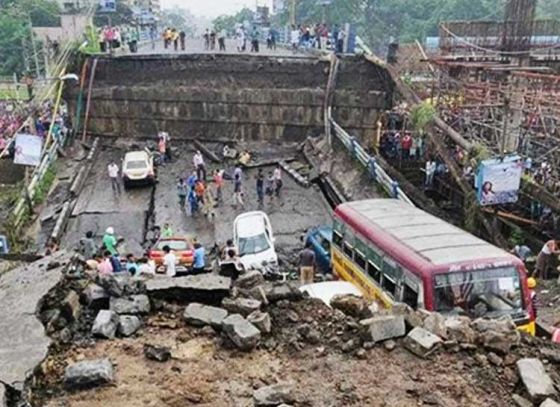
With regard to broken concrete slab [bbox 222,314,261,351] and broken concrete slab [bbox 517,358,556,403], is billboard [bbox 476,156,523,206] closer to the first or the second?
broken concrete slab [bbox 517,358,556,403]

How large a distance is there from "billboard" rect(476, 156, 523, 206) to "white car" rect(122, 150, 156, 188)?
14.1 metres

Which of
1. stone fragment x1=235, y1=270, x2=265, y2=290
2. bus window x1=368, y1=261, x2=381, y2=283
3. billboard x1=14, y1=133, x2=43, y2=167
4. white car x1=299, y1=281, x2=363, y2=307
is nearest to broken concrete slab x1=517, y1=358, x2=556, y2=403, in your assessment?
stone fragment x1=235, y1=270, x2=265, y2=290

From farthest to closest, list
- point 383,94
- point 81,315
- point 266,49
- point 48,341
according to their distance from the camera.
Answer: point 266,49 → point 383,94 → point 81,315 → point 48,341

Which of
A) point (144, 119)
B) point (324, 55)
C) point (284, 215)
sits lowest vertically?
point (284, 215)

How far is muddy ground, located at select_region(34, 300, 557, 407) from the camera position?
20.0 feet

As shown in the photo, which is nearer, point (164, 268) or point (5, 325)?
point (5, 325)

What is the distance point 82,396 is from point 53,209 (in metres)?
19.5

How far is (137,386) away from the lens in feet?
20.7

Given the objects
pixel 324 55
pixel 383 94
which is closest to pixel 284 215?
pixel 383 94

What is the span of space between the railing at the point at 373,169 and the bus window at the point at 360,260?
494 centimetres

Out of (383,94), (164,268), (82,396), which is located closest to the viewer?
(82,396)

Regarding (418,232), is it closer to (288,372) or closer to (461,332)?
(461,332)

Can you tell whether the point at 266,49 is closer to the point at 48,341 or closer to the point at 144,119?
the point at 144,119

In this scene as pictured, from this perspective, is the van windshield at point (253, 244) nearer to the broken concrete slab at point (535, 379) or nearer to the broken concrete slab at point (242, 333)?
the broken concrete slab at point (242, 333)
